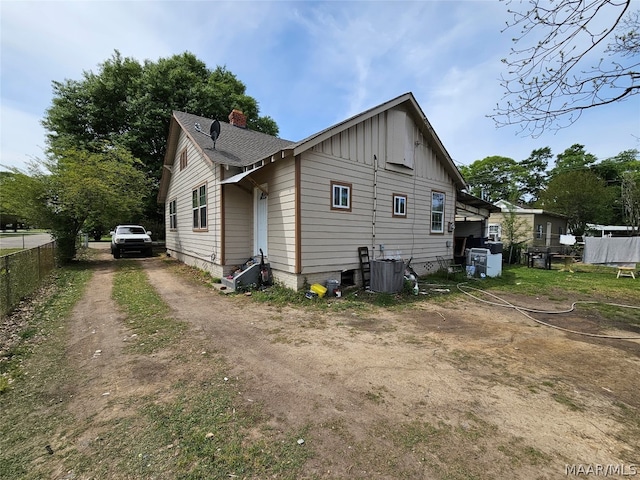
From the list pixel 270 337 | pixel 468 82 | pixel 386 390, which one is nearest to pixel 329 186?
pixel 468 82

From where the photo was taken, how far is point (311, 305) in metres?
7.14

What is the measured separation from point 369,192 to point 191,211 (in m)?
7.76

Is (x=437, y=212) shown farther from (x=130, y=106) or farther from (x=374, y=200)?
(x=130, y=106)

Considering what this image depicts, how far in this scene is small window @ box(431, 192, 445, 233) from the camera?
11641 millimetres

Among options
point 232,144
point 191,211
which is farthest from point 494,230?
point 191,211

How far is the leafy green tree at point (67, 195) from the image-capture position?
12.5m

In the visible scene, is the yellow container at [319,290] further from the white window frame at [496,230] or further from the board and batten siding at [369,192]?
the white window frame at [496,230]

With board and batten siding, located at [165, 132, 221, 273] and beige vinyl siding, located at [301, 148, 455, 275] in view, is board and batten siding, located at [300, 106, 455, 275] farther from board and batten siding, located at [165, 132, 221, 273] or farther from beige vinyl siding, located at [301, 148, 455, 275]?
board and batten siding, located at [165, 132, 221, 273]

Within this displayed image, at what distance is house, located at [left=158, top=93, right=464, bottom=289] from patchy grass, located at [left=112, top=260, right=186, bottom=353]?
228 centimetres

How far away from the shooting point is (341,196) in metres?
8.51

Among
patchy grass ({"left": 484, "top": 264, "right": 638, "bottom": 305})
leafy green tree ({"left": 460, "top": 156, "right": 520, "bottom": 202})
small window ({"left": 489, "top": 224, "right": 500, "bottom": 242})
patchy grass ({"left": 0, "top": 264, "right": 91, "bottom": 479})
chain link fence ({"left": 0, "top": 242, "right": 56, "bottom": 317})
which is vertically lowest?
patchy grass ({"left": 484, "top": 264, "right": 638, "bottom": 305})

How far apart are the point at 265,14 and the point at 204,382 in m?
8.75

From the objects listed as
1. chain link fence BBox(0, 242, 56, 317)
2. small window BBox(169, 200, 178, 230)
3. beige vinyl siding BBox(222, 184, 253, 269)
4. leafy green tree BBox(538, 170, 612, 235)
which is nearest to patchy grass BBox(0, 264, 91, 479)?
chain link fence BBox(0, 242, 56, 317)

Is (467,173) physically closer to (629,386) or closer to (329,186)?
(329,186)
